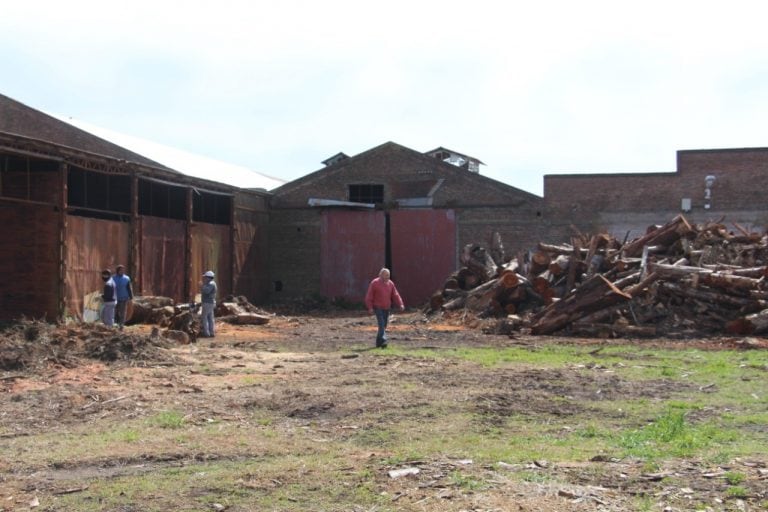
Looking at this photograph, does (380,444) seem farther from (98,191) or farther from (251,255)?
(251,255)

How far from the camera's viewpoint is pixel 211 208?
Result: 31.6m

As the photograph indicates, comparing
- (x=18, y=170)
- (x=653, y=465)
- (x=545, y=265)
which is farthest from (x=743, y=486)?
(x=18, y=170)

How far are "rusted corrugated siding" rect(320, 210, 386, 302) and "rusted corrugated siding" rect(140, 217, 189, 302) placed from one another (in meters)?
8.51

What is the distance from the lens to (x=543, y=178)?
3450 centimetres

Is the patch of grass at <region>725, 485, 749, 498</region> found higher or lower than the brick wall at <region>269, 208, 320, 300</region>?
lower

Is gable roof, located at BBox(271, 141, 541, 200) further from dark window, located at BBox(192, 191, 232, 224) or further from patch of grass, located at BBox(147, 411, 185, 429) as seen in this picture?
patch of grass, located at BBox(147, 411, 185, 429)

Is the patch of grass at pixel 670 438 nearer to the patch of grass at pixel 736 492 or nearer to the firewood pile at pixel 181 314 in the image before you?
the patch of grass at pixel 736 492

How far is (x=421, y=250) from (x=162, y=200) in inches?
445

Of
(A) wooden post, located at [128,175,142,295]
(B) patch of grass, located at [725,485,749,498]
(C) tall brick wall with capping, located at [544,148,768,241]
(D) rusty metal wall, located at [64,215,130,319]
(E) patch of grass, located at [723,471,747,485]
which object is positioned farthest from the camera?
(C) tall brick wall with capping, located at [544,148,768,241]

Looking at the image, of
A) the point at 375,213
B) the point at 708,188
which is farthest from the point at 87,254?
the point at 708,188

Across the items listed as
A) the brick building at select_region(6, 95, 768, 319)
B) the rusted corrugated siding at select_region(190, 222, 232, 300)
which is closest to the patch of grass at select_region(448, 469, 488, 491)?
the brick building at select_region(6, 95, 768, 319)

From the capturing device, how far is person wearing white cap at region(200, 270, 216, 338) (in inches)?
776

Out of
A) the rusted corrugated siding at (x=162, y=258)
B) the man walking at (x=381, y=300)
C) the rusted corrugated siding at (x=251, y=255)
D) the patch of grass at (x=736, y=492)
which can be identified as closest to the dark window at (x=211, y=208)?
the rusted corrugated siding at (x=251, y=255)

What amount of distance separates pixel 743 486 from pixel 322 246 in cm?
3042
